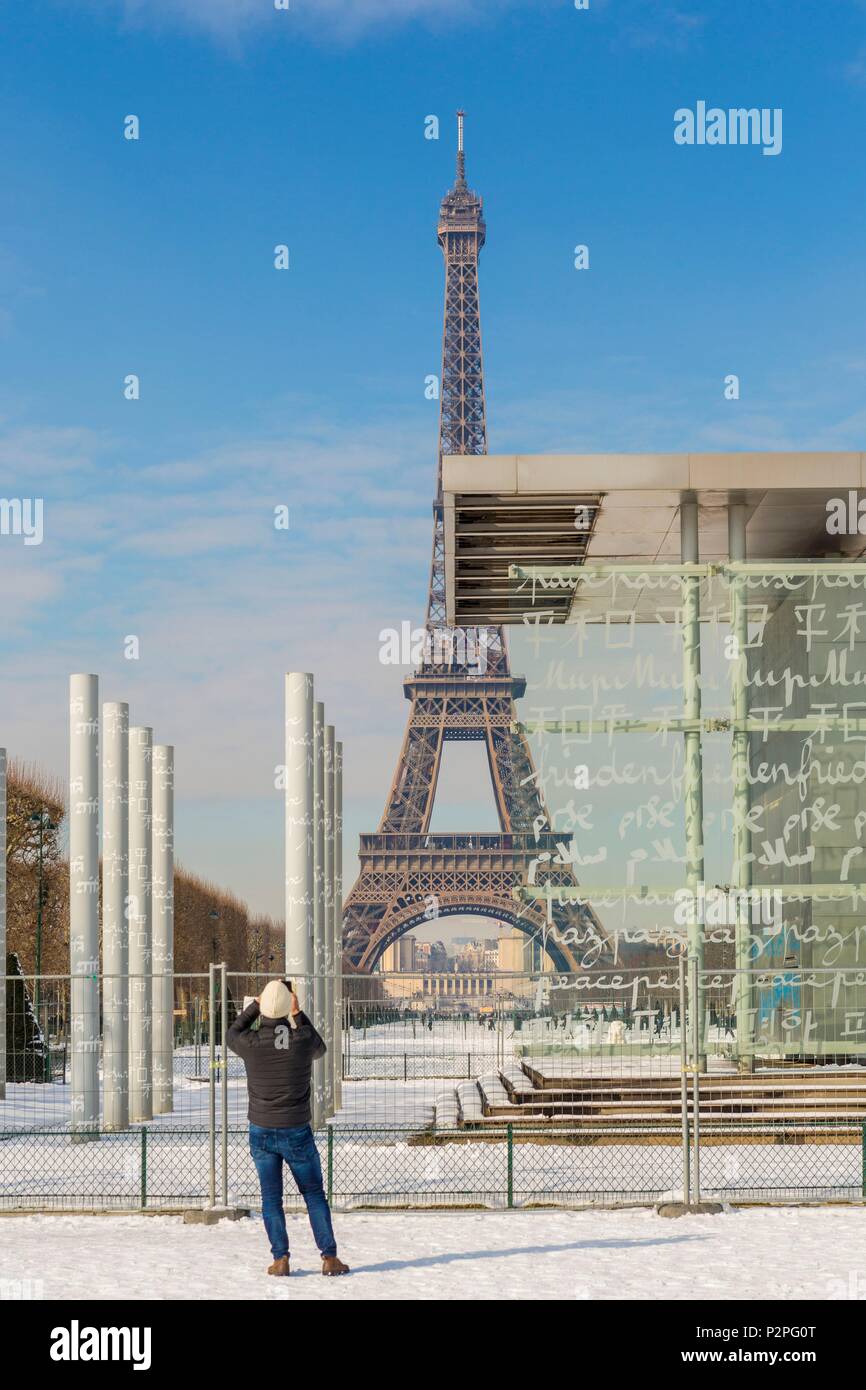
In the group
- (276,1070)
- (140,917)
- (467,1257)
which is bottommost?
(467,1257)

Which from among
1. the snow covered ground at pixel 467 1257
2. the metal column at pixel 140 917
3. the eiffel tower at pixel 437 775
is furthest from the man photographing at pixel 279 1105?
the eiffel tower at pixel 437 775

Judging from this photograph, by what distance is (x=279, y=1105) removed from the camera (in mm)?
11016

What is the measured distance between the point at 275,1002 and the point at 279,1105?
26.4 inches

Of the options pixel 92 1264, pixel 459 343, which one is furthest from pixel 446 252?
pixel 92 1264

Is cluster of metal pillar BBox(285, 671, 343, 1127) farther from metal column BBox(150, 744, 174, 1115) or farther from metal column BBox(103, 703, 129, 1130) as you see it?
metal column BBox(150, 744, 174, 1115)

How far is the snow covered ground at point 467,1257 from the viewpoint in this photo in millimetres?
10750

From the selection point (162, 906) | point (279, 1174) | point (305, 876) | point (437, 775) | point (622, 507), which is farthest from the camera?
point (437, 775)

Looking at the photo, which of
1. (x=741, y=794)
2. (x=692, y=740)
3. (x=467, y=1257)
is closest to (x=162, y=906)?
(x=692, y=740)

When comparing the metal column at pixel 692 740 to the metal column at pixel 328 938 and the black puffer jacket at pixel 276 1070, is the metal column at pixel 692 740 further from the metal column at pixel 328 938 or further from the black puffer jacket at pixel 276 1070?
the black puffer jacket at pixel 276 1070

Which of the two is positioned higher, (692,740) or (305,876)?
(692,740)

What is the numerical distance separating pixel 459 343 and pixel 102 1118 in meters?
68.9

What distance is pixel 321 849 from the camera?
90.7ft

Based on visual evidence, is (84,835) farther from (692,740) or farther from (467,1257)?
(467,1257)
